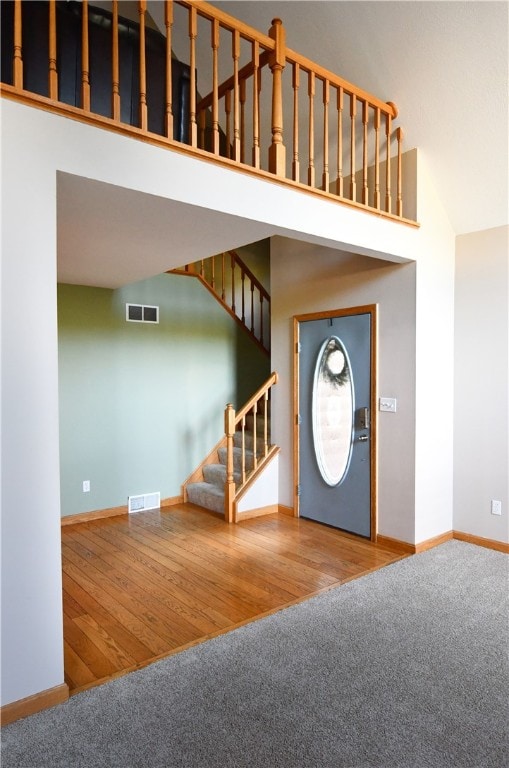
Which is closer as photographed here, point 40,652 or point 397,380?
point 40,652

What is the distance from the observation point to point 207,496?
16.6 ft

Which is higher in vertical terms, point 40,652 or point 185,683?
point 40,652

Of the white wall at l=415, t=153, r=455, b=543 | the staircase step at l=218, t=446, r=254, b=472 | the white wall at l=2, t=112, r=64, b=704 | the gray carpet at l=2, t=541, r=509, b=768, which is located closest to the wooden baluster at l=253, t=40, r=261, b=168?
the white wall at l=2, t=112, r=64, b=704

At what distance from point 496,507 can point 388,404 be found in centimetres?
121

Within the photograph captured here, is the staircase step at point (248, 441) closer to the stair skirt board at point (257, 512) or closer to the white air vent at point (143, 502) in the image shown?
the stair skirt board at point (257, 512)

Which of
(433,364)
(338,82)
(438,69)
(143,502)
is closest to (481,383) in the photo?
(433,364)

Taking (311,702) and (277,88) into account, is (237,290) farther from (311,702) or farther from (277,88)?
(311,702)

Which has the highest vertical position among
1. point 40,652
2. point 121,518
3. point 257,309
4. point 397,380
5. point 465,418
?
point 257,309

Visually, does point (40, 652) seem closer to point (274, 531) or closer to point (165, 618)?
point (165, 618)

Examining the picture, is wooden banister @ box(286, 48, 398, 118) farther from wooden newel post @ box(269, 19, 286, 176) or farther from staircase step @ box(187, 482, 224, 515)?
staircase step @ box(187, 482, 224, 515)

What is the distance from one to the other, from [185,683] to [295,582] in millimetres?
1224

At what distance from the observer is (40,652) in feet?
6.62

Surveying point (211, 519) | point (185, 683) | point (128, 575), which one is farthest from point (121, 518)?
point (185, 683)

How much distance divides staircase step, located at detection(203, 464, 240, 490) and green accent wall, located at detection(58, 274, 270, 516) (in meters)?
0.17
